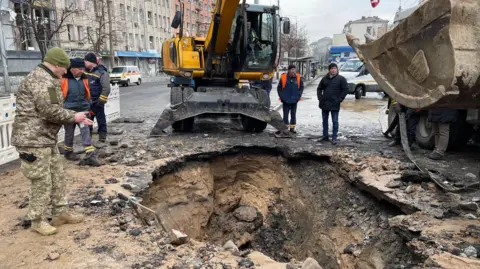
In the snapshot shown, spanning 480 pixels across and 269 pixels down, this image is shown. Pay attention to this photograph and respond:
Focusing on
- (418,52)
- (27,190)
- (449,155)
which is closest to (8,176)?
(27,190)

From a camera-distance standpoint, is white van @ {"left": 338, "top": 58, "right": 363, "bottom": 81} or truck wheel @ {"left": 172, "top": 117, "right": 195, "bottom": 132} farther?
white van @ {"left": 338, "top": 58, "right": 363, "bottom": 81}

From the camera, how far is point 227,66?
861 cm

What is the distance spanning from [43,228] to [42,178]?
500mm

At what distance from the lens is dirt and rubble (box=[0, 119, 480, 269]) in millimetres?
3416

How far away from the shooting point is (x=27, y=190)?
4.89m

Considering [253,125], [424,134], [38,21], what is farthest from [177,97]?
[38,21]

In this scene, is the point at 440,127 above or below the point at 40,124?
below

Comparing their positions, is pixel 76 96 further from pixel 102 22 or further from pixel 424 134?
pixel 102 22

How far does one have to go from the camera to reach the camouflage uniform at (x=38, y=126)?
350 centimetres

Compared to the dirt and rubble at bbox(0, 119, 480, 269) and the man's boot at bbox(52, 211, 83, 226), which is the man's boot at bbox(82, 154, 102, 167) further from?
the man's boot at bbox(52, 211, 83, 226)

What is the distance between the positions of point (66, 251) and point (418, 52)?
370 cm

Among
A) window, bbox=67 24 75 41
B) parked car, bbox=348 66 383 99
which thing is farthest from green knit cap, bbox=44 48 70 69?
window, bbox=67 24 75 41

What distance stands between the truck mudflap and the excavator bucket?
4263 millimetres

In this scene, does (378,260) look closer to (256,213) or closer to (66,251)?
(256,213)
